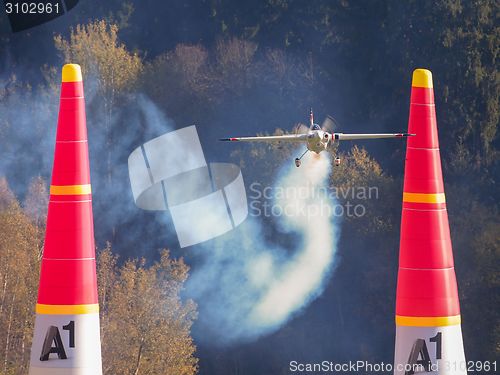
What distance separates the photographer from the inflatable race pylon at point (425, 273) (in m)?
27.4

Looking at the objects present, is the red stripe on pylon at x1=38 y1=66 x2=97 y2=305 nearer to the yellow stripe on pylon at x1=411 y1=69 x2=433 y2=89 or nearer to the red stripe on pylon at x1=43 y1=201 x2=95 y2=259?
the red stripe on pylon at x1=43 y1=201 x2=95 y2=259

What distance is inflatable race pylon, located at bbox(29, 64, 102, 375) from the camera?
26938mm

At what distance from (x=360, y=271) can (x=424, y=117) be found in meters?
36.3

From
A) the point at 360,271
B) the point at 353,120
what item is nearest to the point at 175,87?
the point at 353,120

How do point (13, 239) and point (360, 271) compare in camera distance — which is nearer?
point (13, 239)

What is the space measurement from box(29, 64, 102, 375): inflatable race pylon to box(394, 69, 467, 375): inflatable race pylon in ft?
18.9

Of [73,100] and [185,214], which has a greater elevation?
[185,214]

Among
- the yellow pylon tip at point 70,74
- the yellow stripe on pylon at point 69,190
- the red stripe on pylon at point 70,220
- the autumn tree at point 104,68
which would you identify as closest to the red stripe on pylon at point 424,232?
the red stripe on pylon at point 70,220

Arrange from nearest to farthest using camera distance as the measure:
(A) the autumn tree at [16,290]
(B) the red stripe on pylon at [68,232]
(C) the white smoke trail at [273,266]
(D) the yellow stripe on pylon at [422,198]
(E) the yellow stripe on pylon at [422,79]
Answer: (B) the red stripe on pylon at [68,232], (D) the yellow stripe on pylon at [422,198], (E) the yellow stripe on pylon at [422,79], (A) the autumn tree at [16,290], (C) the white smoke trail at [273,266]

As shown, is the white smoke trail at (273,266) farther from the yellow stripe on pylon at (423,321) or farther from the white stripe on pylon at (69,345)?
the white stripe on pylon at (69,345)

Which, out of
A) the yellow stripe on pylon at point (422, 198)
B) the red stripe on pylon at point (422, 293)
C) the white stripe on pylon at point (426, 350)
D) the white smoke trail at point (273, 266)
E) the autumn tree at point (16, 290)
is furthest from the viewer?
the white smoke trail at point (273, 266)

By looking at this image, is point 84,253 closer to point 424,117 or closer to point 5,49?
point 424,117

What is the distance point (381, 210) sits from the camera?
2453 inches

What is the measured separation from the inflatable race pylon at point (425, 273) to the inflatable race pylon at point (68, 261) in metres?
5.76
